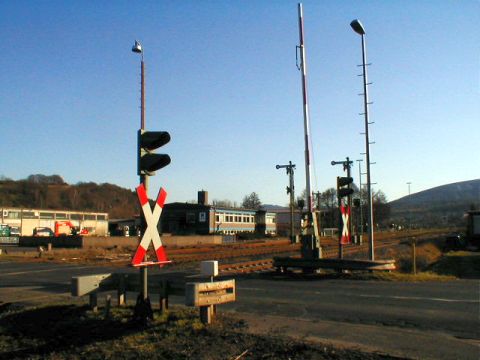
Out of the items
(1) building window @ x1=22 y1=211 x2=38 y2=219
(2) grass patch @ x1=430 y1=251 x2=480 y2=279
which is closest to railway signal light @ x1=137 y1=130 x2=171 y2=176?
(2) grass patch @ x1=430 y1=251 x2=480 y2=279

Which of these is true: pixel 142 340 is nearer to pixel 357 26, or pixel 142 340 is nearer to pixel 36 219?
pixel 357 26

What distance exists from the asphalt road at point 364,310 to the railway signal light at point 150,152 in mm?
2955

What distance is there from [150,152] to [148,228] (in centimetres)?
128

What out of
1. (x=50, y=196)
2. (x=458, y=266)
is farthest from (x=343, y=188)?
(x=50, y=196)

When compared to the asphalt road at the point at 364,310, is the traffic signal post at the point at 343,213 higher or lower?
higher

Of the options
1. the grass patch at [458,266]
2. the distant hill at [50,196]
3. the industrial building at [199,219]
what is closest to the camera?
the grass patch at [458,266]

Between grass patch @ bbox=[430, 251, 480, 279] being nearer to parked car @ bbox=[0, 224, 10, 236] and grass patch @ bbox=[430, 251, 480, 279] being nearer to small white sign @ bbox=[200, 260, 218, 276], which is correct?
small white sign @ bbox=[200, 260, 218, 276]

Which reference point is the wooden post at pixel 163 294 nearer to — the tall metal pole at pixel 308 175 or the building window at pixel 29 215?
the tall metal pole at pixel 308 175

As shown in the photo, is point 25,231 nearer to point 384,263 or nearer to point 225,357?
point 384,263

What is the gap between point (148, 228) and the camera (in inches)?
314

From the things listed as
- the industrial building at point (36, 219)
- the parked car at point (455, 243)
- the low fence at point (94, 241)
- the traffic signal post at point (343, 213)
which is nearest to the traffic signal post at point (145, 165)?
the traffic signal post at point (343, 213)

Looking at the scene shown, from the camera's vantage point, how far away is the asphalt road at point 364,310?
7.11m

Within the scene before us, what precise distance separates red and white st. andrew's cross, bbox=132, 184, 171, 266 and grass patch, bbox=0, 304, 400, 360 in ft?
3.38

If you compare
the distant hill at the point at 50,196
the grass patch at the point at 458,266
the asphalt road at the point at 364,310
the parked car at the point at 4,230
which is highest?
the distant hill at the point at 50,196
